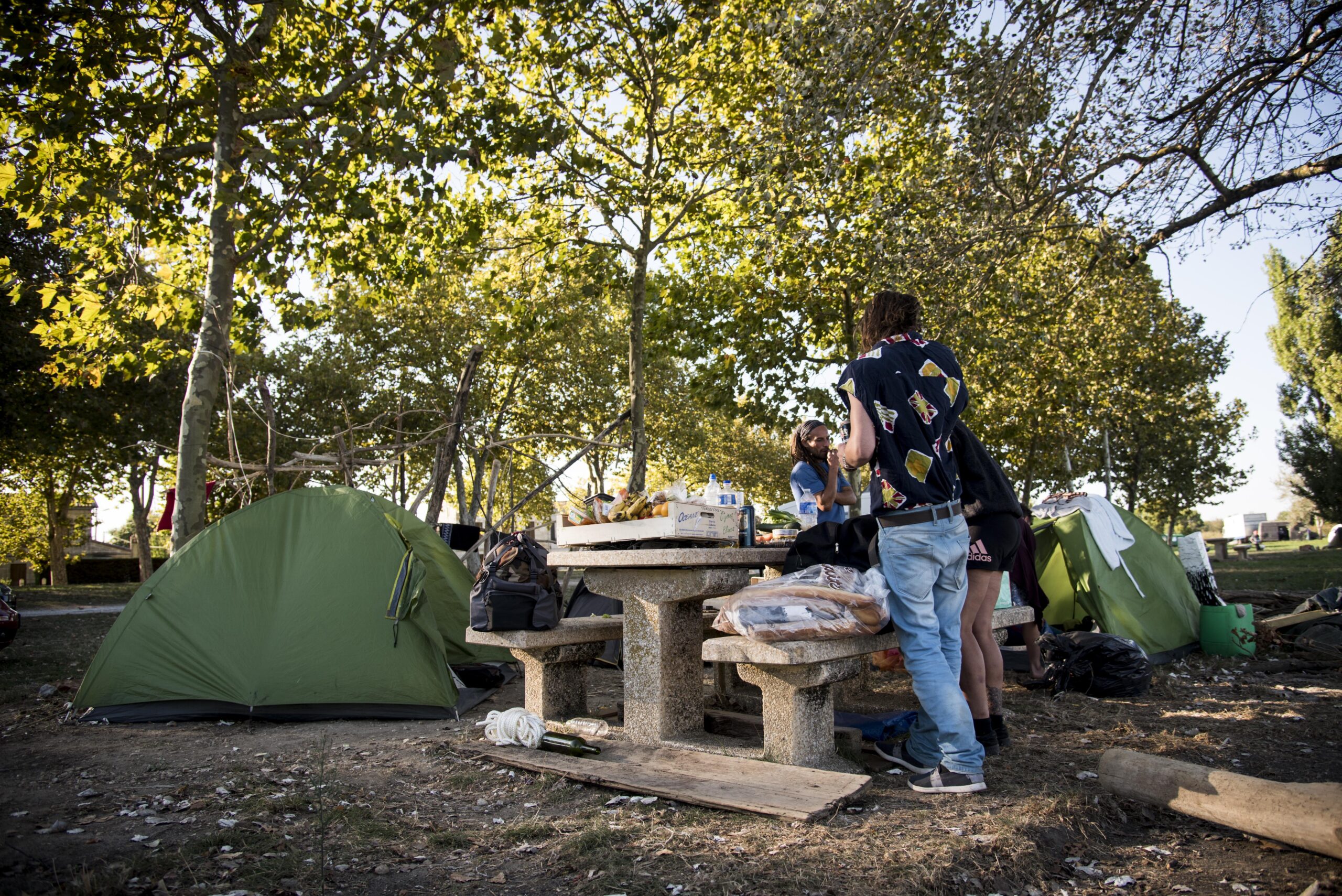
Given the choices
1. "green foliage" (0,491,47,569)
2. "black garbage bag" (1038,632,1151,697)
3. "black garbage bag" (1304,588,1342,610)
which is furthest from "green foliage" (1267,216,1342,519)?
"green foliage" (0,491,47,569)

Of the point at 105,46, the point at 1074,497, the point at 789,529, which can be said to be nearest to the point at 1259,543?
the point at 1074,497

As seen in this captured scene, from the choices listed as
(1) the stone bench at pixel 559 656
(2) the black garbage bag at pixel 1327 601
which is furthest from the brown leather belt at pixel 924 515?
(2) the black garbage bag at pixel 1327 601

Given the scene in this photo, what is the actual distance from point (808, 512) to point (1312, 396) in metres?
36.0

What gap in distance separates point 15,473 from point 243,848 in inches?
957

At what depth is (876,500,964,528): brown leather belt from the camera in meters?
3.59

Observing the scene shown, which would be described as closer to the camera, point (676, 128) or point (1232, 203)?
point (1232, 203)

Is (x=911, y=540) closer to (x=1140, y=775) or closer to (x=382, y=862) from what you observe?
(x=1140, y=775)

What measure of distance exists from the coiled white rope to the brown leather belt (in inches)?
85.4

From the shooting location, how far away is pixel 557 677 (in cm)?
499

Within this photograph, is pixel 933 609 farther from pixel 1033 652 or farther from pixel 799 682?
pixel 1033 652

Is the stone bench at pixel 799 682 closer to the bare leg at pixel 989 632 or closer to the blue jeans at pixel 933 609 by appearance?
the blue jeans at pixel 933 609

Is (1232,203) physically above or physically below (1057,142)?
below

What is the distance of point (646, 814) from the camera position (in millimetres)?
3404


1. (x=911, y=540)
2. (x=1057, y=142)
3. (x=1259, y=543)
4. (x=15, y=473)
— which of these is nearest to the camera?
(x=911, y=540)
